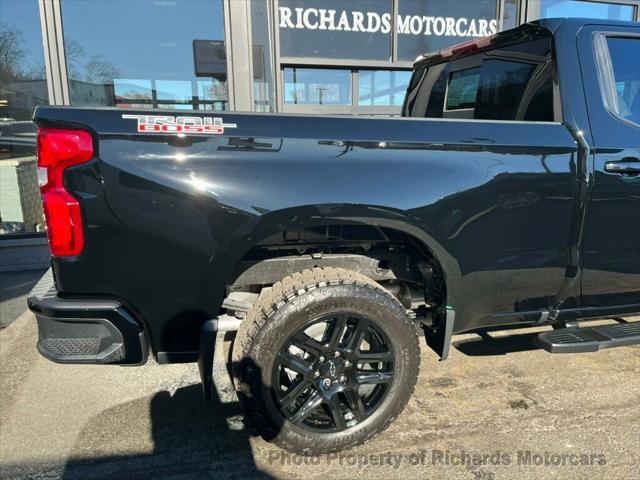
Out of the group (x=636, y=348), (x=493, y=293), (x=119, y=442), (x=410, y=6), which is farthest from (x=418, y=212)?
(x=410, y=6)

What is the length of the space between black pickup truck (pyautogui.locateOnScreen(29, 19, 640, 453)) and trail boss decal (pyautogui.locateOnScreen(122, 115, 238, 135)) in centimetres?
1

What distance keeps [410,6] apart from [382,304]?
5606 millimetres

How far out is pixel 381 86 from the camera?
683 centimetres

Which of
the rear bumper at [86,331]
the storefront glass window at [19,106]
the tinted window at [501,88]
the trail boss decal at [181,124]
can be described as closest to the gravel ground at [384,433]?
the rear bumper at [86,331]

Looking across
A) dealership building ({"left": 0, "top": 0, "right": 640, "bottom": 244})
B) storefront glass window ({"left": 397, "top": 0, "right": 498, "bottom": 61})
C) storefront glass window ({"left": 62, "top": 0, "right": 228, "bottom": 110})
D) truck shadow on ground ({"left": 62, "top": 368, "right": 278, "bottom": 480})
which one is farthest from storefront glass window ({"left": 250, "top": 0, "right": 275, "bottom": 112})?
truck shadow on ground ({"left": 62, "top": 368, "right": 278, "bottom": 480})

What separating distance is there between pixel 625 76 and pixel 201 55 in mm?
4831

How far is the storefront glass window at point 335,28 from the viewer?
6.23m

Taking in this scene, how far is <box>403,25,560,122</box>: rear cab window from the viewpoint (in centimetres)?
273

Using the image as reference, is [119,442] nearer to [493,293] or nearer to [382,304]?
[382,304]

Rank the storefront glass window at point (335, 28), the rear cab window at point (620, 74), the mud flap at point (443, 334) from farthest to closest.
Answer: the storefront glass window at point (335, 28) < the rear cab window at point (620, 74) < the mud flap at point (443, 334)

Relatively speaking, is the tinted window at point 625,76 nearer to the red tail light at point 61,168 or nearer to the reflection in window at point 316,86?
the red tail light at point 61,168

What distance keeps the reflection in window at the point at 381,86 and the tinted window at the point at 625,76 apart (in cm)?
416

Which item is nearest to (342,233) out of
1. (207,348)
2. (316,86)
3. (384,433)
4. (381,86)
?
(207,348)

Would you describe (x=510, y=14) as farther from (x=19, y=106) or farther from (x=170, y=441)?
(x=170, y=441)
